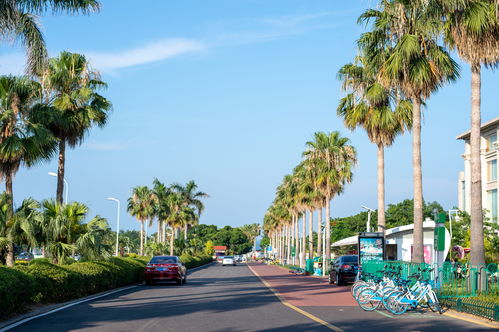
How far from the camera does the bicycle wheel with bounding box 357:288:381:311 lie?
58.4ft

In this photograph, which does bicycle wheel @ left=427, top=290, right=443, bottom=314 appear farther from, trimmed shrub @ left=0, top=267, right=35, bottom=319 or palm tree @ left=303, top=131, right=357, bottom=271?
palm tree @ left=303, top=131, right=357, bottom=271

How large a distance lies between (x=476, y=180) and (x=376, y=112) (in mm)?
13564

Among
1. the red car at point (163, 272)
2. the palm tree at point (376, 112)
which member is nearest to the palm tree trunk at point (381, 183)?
the palm tree at point (376, 112)

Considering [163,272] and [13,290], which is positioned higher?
[13,290]

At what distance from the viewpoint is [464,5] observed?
19.0 m

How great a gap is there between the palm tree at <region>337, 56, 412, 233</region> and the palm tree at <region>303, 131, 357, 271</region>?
40.4 feet

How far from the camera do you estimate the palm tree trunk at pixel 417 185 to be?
24.6m

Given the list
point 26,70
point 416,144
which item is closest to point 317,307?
point 416,144

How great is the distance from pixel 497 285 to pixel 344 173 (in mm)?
32113

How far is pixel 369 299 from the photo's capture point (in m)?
18.1

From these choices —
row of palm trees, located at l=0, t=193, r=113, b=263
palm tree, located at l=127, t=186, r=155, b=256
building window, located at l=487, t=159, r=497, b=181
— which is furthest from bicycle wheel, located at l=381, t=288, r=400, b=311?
palm tree, located at l=127, t=186, r=155, b=256

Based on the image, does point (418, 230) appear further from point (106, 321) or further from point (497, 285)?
point (106, 321)

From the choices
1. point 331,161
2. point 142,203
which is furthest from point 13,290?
point 142,203

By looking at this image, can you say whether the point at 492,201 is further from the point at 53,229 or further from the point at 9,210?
the point at 9,210
